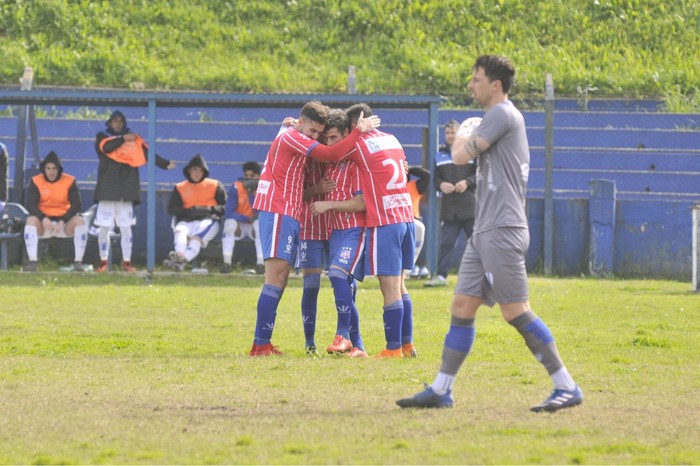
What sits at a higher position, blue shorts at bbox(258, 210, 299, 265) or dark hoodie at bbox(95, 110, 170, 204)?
dark hoodie at bbox(95, 110, 170, 204)

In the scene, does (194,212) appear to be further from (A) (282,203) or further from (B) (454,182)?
(A) (282,203)

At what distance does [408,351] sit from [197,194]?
9137 mm

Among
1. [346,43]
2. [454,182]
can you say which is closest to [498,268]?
[454,182]

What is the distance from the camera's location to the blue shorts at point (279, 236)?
984 centimetres

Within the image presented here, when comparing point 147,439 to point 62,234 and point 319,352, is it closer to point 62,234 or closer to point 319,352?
point 319,352

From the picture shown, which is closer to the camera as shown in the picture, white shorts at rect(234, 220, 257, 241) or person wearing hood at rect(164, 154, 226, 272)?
person wearing hood at rect(164, 154, 226, 272)

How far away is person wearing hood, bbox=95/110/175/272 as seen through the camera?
1841 cm

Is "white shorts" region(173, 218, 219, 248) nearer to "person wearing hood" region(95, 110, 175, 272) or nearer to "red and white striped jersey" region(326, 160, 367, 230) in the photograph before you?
"person wearing hood" region(95, 110, 175, 272)

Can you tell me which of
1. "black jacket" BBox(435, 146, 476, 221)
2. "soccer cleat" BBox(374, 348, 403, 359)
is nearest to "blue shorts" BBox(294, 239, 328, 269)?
"soccer cleat" BBox(374, 348, 403, 359)

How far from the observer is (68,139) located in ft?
74.0

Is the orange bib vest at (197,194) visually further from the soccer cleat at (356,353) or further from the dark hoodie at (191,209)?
the soccer cleat at (356,353)

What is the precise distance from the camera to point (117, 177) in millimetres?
18469

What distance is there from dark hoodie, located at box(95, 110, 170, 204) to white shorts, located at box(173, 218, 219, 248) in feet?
2.67

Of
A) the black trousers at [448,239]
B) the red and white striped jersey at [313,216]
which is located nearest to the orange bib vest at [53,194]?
the black trousers at [448,239]
